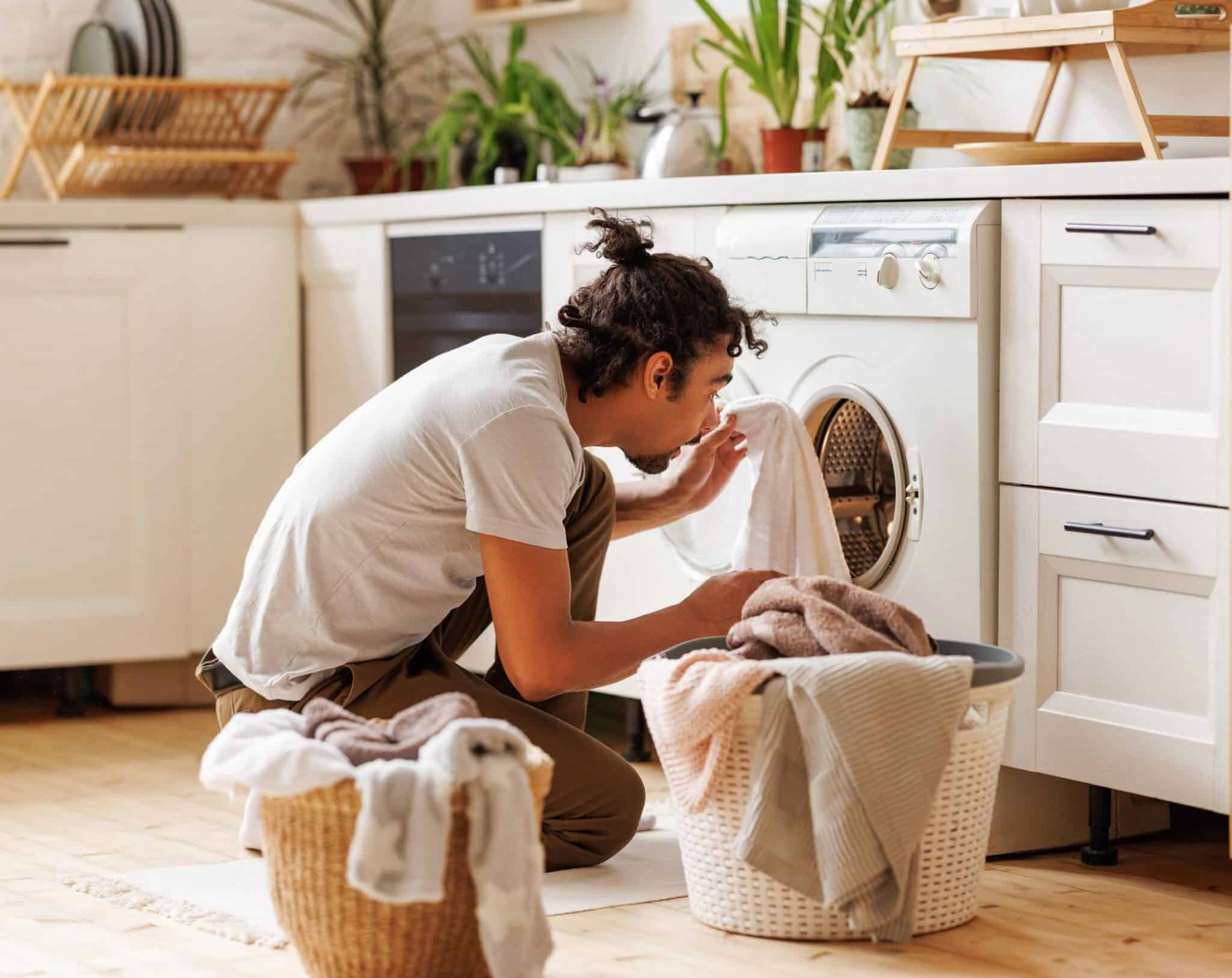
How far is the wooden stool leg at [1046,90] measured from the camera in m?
2.87

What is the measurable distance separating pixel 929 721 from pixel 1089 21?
102 centimetres

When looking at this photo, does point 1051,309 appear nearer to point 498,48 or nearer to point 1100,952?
point 1100,952

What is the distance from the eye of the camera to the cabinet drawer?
→ 6.88ft

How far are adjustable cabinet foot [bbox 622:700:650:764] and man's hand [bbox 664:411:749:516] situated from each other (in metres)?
0.54

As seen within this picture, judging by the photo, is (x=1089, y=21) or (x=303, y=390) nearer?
(x=1089, y=21)

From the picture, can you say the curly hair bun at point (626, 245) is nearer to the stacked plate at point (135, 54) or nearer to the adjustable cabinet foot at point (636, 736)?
the adjustable cabinet foot at point (636, 736)

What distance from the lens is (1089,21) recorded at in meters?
2.42

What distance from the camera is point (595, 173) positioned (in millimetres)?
3330

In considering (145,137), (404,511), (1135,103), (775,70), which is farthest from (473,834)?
(145,137)

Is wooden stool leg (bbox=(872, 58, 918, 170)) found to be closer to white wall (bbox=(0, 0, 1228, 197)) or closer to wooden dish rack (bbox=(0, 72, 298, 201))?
white wall (bbox=(0, 0, 1228, 197))

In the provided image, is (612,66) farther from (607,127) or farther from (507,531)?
(507,531)

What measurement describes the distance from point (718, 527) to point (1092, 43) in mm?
868

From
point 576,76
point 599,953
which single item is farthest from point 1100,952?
point 576,76

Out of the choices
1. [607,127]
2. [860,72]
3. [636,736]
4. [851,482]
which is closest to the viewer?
[851,482]
